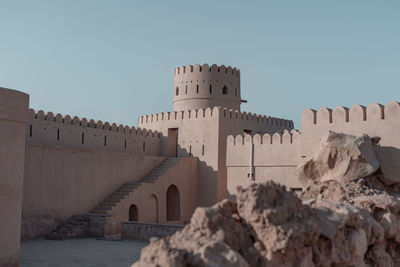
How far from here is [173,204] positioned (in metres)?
20.1

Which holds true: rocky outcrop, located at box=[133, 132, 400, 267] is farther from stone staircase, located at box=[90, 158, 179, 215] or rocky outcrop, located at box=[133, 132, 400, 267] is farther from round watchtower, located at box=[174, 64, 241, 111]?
round watchtower, located at box=[174, 64, 241, 111]

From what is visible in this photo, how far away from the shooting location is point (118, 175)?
18.0 m

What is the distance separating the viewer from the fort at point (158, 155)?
10219mm

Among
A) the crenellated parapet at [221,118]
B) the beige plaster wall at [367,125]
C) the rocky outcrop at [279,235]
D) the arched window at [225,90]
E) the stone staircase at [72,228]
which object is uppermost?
the arched window at [225,90]

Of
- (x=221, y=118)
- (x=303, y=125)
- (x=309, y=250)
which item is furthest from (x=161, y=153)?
(x=309, y=250)

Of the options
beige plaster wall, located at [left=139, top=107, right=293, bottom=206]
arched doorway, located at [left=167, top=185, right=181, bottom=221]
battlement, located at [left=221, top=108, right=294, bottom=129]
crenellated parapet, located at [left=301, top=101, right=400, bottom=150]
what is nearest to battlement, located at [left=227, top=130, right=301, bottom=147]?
beige plaster wall, located at [left=139, top=107, right=293, bottom=206]

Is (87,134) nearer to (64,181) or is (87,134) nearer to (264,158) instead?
(64,181)

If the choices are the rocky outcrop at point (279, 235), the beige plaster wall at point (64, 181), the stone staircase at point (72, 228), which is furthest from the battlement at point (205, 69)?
the rocky outcrop at point (279, 235)

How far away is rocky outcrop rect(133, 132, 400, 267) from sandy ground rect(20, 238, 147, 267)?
5.68 meters

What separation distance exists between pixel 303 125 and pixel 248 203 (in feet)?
29.9

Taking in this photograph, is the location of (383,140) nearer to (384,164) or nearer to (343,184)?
(384,164)

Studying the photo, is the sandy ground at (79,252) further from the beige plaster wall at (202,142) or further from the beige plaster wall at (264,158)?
the beige plaster wall at (202,142)

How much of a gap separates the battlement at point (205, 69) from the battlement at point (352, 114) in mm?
10466

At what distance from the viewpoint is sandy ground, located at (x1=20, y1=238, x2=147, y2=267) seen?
10266mm
